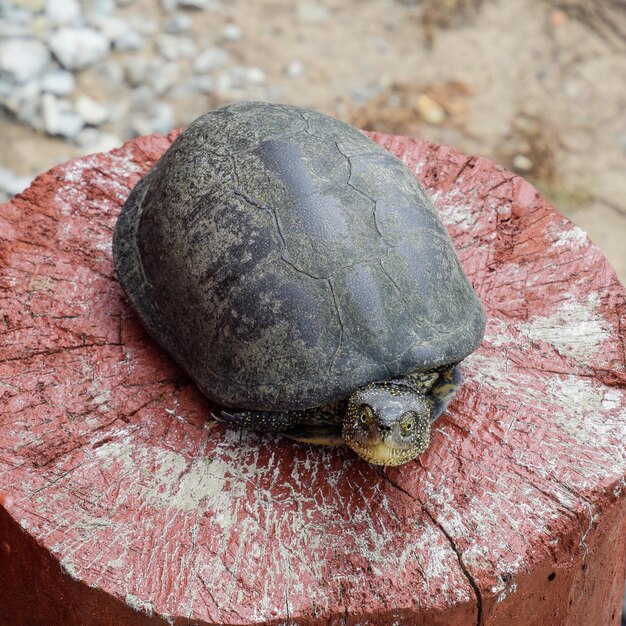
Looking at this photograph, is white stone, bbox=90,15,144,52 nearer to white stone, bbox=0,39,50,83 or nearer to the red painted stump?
white stone, bbox=0,39,50,83

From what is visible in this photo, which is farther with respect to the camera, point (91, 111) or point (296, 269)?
point (91, 111)

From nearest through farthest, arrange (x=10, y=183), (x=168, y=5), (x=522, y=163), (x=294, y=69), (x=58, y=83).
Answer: (x=10, y=183), (x=58, y=83), (x=522, y=163), (x=294, y=69), (x=168, y=5)

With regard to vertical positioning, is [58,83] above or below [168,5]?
below

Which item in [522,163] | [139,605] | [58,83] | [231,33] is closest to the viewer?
[139,605]

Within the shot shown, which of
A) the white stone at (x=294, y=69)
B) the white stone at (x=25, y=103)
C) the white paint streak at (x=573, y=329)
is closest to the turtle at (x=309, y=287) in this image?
the white paint streak at (x=573, y=329)

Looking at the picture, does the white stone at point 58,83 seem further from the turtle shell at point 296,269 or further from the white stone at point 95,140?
the turtle shell at point 296,269

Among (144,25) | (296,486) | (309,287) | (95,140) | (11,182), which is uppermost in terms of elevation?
(309,287)

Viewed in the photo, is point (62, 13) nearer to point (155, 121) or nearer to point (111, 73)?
point (111, 73)

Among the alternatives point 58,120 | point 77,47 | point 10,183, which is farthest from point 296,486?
point 77,47
